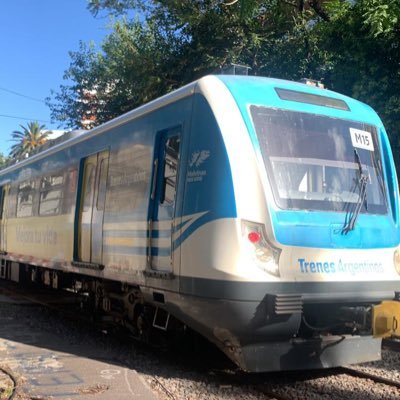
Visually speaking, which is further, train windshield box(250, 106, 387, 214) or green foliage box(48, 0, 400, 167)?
green foliage box(48, 0, 400, 167)

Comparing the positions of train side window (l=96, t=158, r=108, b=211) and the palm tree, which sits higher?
the palm tree

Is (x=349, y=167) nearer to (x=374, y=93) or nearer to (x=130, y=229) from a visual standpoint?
(x=130, y=229)

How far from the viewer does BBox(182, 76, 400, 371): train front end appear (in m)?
4.85

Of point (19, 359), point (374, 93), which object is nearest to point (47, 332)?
point (19, 359)

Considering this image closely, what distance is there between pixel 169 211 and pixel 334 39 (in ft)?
24.8

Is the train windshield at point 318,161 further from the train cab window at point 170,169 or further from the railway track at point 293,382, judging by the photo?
the railway track at point 293,382

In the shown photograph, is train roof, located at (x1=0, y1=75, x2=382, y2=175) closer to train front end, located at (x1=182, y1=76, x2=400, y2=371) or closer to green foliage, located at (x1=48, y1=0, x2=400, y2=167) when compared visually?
train front end, located at (x1=182, y1=76, x2=400, y2=371)

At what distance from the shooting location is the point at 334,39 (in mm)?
11562

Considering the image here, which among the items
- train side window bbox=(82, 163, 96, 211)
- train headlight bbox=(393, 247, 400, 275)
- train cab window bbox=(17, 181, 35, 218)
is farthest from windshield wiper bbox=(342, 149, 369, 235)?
train cab window bbox=(17, 181, 35, 218)

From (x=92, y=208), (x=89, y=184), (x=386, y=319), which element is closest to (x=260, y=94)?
(x=386, y=319)

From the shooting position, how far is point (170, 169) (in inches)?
232

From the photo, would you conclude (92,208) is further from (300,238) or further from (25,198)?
(25,198)

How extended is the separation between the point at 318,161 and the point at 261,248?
1218 millimetres

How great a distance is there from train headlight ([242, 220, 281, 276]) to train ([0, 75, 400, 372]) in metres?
0.01
